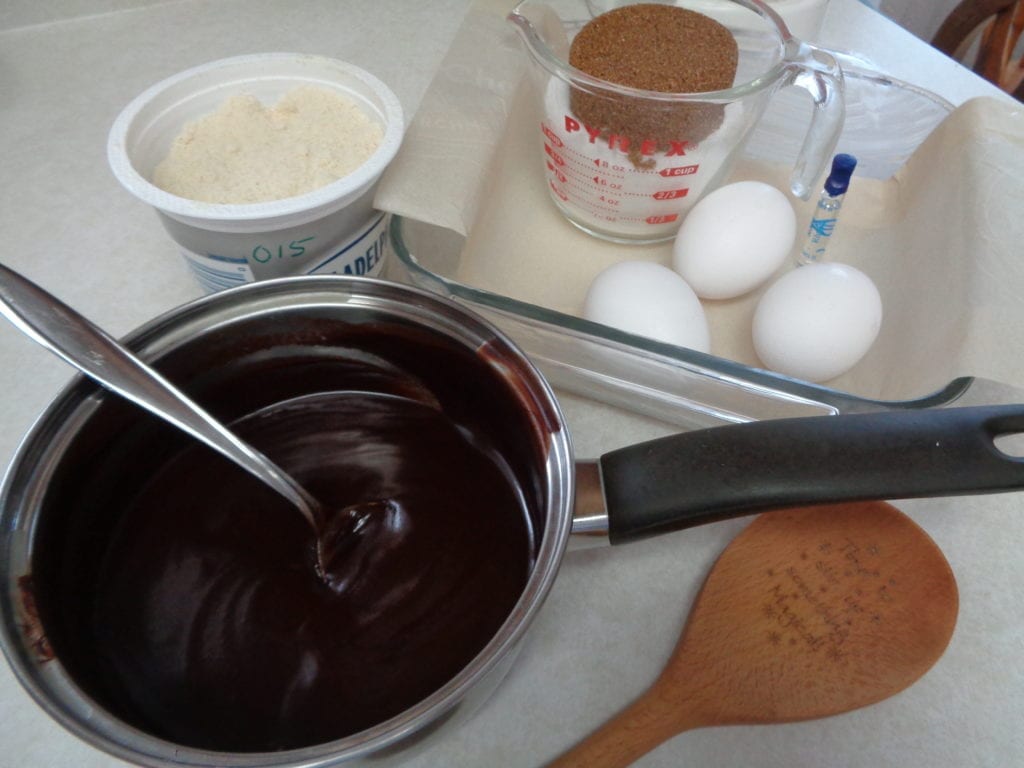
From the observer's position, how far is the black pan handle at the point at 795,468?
427 mm

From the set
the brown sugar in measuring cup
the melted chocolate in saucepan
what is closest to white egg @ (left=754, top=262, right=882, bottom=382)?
the brown sugar in measuring cup

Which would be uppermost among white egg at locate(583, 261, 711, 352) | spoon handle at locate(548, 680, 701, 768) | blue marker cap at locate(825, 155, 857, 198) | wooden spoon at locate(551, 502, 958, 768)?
blue marker cap at locate(825, 155, 857, 198)

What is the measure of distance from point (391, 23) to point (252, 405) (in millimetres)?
751

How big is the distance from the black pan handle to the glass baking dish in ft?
0.35

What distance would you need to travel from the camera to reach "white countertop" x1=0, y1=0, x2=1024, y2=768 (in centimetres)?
51

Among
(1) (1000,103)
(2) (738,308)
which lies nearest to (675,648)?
(2) (738,308)

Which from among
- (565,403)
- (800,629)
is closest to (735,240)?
(565,403)

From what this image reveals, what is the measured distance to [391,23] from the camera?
3.47 feet

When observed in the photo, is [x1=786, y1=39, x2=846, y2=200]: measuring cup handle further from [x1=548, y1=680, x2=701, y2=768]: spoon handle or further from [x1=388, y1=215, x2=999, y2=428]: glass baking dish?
[x1=548, y1=680, x2=701, y2=768]: spoon handle

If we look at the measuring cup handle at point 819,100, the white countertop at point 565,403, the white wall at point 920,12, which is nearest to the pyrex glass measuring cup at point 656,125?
the measuring cup handle at point 819,100

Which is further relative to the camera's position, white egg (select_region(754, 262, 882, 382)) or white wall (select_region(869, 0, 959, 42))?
white wall (select_region(869, 0, 959, 42))

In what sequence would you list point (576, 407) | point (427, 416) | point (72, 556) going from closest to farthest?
1. point (72, 556)
2. point (427, 416)
3. point (576, 407)

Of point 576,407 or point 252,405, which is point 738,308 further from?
point 252,405

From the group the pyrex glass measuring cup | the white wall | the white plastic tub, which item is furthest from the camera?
the white wall
